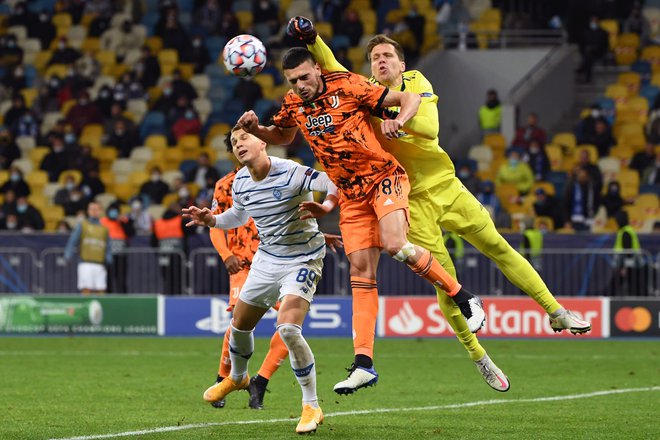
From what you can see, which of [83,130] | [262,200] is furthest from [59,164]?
[262,200]

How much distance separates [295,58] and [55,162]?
60.4ft

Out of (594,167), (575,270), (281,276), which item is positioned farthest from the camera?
(594,167)

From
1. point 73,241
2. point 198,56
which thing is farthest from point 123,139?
point 73,241

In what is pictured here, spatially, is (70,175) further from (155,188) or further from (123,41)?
(123,41)

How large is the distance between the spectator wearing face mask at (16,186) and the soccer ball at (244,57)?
16.7m

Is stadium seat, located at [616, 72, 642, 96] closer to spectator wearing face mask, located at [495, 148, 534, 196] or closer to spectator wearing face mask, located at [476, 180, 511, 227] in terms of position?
spectator wearing face mask, located at [495, 148, 534, 196]

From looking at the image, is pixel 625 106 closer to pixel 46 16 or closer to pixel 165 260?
pixel 165 260

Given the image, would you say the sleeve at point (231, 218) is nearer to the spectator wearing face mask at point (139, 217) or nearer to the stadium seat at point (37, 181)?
the spectator wearing face mask at point (139, 217)

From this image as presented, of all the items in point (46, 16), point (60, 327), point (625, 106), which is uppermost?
point (46, 16)

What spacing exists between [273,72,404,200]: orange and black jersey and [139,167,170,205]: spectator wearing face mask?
15995 mm

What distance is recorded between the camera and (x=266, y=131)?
1047 centimetres

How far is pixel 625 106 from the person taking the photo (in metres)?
26.7

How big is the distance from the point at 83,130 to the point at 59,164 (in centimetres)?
135

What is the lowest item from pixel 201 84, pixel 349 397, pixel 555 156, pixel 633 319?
pixel 633 319
